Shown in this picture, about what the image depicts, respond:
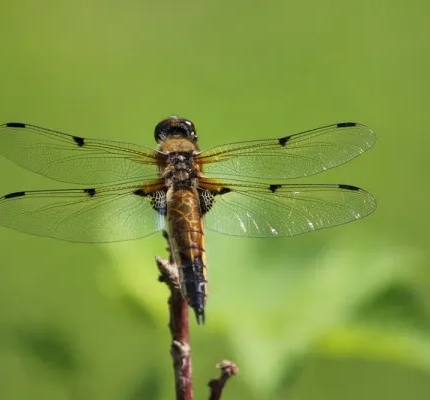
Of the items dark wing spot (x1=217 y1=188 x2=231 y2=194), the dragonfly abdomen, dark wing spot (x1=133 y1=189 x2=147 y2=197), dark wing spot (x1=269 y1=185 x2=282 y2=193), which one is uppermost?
dark wing spot (x1=269 y1=185 x2=282 y2=193)

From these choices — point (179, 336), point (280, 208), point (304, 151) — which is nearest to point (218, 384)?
point (179, 336)

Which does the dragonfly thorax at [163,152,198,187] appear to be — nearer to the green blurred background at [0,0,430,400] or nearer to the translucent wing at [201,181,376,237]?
the translucent wing at [201,181,376,237]

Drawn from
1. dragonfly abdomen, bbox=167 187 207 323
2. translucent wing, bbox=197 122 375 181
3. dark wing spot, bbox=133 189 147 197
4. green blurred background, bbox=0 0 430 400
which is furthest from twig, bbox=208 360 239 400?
translucent wing, bbox=197 122 375 181

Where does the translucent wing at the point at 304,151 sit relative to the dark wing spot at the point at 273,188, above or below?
above

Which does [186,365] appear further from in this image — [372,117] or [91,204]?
[372,117]

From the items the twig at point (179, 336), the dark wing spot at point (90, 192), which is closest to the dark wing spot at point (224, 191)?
the dark wing spot at point (90, 192)

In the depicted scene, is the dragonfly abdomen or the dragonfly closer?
the dragonfly abdomen

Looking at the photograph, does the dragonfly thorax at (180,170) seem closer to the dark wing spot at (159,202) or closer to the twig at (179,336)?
the dark wing spot at (159,202)
